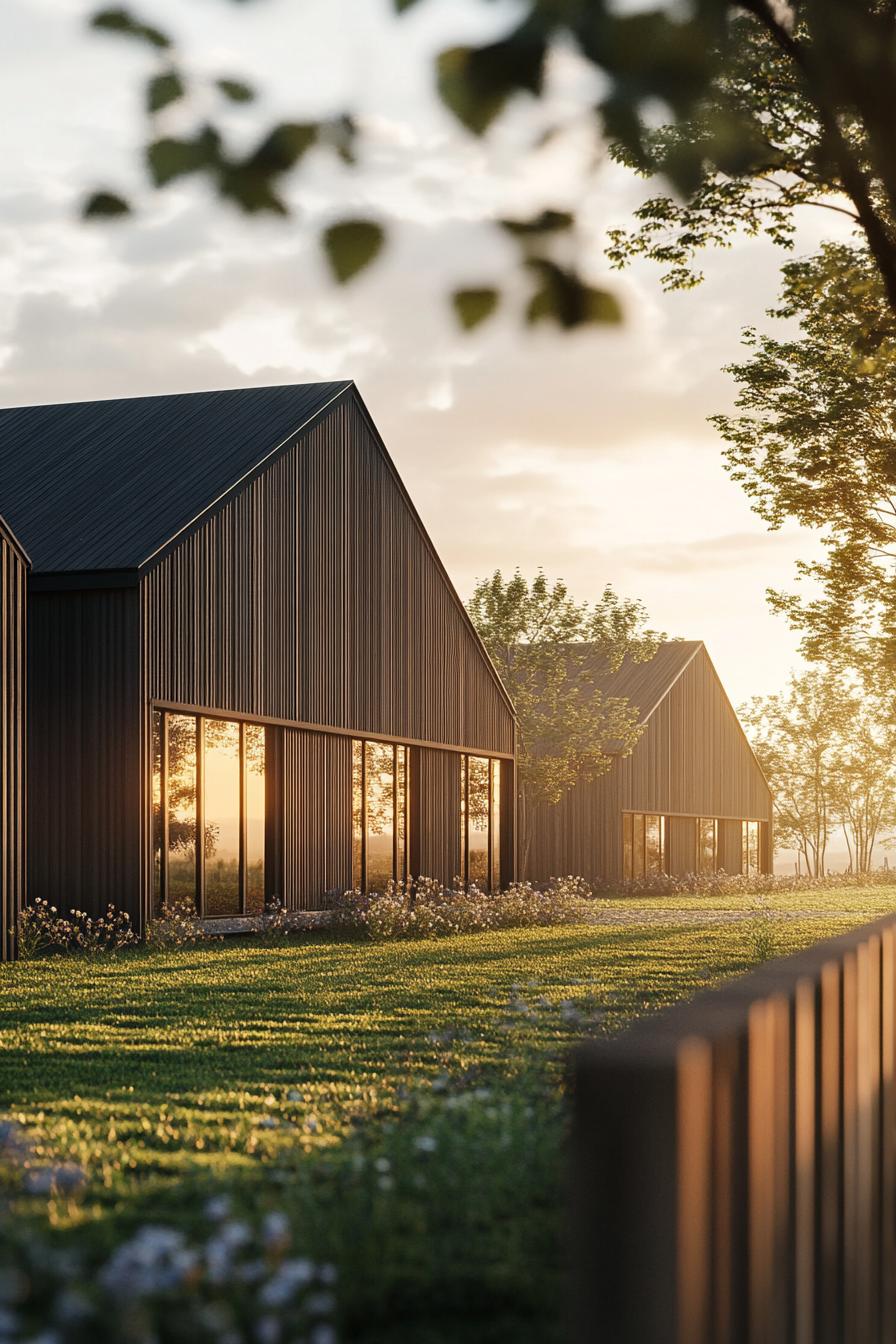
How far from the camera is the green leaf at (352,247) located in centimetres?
388

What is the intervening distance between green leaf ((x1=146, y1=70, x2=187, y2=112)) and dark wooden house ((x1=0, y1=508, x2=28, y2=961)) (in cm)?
1360

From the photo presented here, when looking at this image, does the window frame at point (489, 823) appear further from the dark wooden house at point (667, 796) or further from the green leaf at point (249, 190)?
the green leaf at point (249, 190)

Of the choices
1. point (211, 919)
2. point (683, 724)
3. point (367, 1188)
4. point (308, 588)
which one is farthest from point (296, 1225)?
point (683, 724)

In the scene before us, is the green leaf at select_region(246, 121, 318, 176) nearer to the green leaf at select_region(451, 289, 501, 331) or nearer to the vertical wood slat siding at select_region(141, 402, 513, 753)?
the green leaf at select_region(451, 289, 501, 331)

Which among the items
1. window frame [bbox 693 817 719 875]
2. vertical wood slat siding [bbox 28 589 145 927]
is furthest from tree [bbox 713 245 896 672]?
window frame [bbox 693 817 719 875]

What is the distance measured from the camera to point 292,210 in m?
4.11

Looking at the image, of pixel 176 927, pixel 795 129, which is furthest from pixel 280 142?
pixel 176 927

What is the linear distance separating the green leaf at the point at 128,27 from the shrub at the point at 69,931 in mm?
14227

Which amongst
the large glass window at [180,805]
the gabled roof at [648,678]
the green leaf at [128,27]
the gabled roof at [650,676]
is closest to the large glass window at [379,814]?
the large glass window at [180,805]

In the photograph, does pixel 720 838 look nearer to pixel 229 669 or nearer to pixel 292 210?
pixel 229 669

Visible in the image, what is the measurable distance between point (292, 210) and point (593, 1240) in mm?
2731

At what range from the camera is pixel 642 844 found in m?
45.5

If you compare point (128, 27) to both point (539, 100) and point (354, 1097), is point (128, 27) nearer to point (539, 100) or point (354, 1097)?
point (539, 100)

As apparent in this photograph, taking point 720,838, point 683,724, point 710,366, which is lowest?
point 720,838
